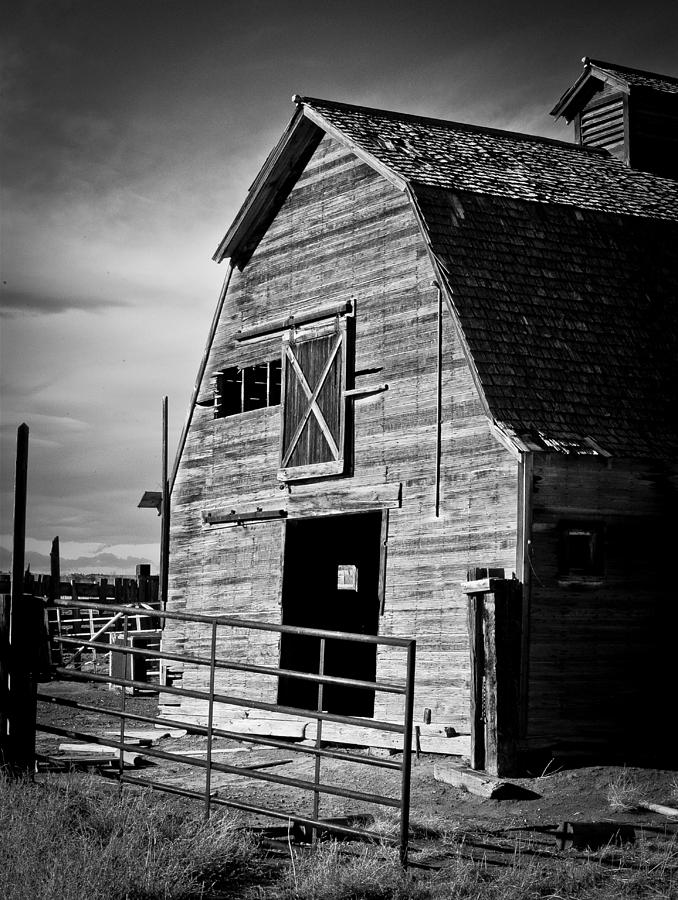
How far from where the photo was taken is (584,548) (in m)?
14.3

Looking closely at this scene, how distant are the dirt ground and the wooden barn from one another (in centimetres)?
81

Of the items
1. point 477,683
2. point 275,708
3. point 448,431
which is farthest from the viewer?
point 448,431

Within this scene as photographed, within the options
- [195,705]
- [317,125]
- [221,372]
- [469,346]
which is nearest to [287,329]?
[221,372]

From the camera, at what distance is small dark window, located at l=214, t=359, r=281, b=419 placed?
18.7 meters

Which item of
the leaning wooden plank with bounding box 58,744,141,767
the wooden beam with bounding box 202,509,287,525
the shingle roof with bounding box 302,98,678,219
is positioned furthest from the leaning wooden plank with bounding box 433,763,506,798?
the shingle roof with bounding box 302,98,678,219

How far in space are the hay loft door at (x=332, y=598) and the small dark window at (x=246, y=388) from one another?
2.35m

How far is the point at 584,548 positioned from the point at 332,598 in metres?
6.07

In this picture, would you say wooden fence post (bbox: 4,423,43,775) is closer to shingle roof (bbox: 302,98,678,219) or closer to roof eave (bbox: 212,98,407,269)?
shingle roof (bbox: 302,98,678,219)

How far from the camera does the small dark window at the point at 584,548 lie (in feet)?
46.5

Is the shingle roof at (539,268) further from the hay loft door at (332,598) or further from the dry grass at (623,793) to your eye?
the dry grass at (623,793)

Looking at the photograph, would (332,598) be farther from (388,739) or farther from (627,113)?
(627,113)

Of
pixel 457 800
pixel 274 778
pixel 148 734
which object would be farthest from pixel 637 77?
pixel 274 778

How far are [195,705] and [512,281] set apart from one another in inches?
359

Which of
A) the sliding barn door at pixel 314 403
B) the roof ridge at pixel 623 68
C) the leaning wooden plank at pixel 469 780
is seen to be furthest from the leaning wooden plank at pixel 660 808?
the roof ridge at pixel 623 68
